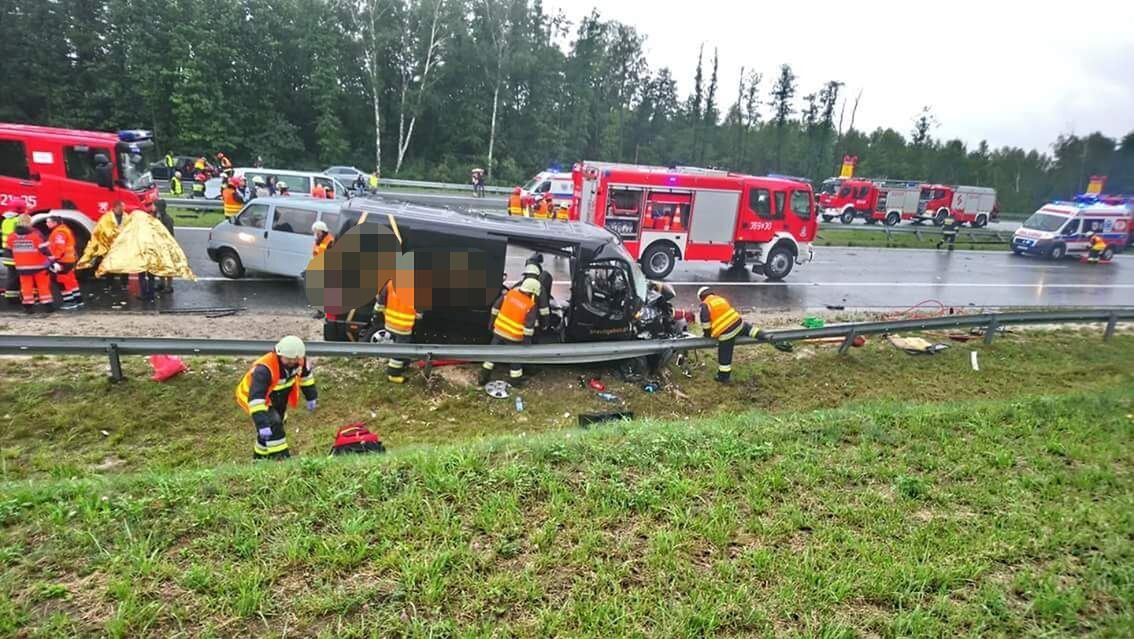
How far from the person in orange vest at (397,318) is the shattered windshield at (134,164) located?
7678 mm

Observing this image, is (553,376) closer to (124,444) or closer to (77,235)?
(124,444)

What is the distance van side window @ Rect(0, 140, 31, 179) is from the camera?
10586 millimetres

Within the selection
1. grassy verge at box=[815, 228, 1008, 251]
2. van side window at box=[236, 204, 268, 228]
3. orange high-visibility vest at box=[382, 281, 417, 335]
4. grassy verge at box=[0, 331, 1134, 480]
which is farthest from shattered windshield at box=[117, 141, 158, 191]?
grassy verge at box=[815, 228, 1008, 251]

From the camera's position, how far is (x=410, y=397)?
7.27 metres

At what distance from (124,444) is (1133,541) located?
7998 mm

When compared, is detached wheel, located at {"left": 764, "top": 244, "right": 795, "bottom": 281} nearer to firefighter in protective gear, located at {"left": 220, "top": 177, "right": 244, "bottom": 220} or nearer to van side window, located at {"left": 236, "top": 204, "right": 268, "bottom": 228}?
van side window, located at {"left": 236, "top": 204, "right": 268, "bottom": 228}

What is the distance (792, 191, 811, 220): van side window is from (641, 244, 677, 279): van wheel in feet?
12.2

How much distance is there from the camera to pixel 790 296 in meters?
14.3

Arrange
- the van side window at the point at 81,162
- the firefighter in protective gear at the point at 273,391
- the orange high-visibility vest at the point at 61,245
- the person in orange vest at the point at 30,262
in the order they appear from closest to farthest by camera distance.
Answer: the firefighter in protective gear at the point at 273,391 < the person in orange vest at the point at 30,262 < the orange high-visibility vest at the point at 61,245 < the van side window at the point at 81,162

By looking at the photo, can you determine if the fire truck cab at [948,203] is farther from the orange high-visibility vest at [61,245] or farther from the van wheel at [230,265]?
the orange high-visibility vest at [61,245]

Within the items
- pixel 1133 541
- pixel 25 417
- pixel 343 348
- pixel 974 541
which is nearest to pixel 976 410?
pixel 1133 541

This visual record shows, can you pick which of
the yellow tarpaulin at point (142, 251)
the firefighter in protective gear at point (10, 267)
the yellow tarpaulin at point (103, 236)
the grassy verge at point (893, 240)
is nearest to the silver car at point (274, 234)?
the yellow tarpaulin at point (142, 251)

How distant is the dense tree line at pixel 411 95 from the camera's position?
32.0m

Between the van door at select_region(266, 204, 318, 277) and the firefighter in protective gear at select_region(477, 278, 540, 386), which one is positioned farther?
the van door at select_region(266, 204, 318, 277)
